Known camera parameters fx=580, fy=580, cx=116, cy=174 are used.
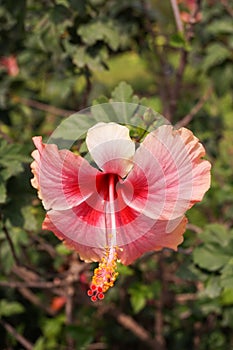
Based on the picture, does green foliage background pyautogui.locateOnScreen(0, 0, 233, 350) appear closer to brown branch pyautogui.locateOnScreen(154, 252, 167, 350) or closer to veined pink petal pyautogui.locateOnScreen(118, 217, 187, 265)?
brown branch pyautogui.locateOnScreen(154, 252, 167, 350)

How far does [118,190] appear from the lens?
1.25 m

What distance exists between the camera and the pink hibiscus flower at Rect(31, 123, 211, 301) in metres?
1.16

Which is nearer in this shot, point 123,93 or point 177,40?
point 123,93

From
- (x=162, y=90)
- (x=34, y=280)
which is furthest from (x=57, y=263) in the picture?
(x=162, y=90)

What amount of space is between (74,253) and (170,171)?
2.99 feet

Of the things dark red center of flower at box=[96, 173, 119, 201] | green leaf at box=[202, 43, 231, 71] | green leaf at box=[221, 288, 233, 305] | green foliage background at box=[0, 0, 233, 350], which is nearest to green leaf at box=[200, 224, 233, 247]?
green foliage background at box=[0, 0, 233, 350]

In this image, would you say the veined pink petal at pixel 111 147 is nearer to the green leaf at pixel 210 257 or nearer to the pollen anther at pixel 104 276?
the pollen anther at pixel 104 276

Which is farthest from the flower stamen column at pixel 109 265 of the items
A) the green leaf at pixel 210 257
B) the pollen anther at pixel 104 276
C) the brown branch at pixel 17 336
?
the brown branch at pixel 17 336

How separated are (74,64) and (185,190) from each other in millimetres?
1002

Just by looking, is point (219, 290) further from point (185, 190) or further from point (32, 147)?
point (32, 147)

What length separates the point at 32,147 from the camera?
188cm

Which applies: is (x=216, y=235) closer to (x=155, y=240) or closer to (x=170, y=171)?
(x=155, y=240)

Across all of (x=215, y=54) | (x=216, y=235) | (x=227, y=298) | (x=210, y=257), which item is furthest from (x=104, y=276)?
(x=215, y=54)

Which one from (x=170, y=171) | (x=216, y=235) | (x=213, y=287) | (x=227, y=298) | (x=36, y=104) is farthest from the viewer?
(x=36, y=104)
